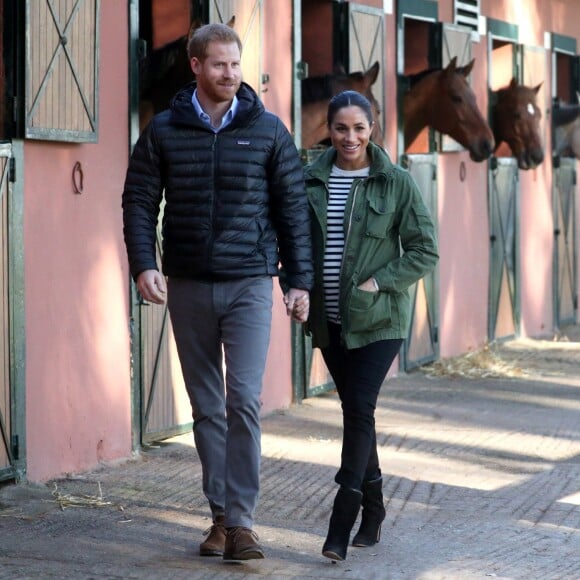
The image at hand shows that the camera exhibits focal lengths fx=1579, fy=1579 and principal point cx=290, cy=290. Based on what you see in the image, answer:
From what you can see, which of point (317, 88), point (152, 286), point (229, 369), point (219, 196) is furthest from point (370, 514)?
point (317, 88)

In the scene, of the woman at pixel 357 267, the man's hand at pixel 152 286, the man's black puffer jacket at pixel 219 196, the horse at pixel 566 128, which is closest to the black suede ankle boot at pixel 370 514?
the woman at pixel 357 267

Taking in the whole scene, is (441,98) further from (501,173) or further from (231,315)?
(231,315)

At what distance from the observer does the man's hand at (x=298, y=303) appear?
16.7 ft

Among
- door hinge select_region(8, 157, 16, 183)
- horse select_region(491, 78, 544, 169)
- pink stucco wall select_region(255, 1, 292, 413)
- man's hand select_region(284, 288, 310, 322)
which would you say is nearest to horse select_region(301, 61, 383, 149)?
pink stucco wall select_region(255, 1, 292, 413)

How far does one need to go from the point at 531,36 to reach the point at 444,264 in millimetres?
3193

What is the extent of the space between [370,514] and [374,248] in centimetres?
93

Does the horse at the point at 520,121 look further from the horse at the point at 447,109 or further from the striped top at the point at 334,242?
the striped top at the point at 334,242

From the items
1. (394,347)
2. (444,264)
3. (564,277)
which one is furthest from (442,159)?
(394,347)

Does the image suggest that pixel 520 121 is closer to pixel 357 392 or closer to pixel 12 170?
pixel 12 170

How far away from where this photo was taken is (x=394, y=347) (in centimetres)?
527

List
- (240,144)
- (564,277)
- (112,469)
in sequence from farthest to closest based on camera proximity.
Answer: (564,277) < (112,469) < (240,144)

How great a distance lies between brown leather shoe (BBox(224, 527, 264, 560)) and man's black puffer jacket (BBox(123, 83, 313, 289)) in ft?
2.68

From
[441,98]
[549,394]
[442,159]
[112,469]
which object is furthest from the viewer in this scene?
[442,159]

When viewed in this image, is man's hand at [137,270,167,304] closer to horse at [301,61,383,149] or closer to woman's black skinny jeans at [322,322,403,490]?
woman's black skinny jeans at [322,322,403,490]
